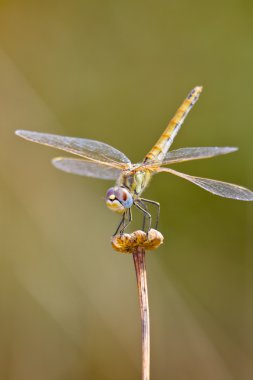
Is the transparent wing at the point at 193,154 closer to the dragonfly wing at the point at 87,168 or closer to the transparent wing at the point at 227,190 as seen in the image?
the transparent wing at the point at 227,190

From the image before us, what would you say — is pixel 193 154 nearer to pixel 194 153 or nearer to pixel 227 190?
pixel 194 153

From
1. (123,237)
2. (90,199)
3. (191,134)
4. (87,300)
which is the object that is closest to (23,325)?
(87,300)

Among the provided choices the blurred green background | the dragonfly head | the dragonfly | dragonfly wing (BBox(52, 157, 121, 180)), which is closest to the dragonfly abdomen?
the dragonfly

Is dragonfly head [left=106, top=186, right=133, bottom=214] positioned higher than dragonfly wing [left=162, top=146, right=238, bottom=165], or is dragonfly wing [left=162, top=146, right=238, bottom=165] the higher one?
dragonfly wing [left=162, top=146, right=238, bottom=165]

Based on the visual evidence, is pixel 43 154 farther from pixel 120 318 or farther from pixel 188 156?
pixel 188 156

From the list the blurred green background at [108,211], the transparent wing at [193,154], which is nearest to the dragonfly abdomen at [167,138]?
the transparent wing at [193,154]

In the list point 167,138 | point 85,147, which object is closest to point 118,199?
point 85,147

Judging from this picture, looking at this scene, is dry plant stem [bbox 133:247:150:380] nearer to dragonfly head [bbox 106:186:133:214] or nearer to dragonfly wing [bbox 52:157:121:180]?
dragonfly head [bbox 106:186:133:214]
